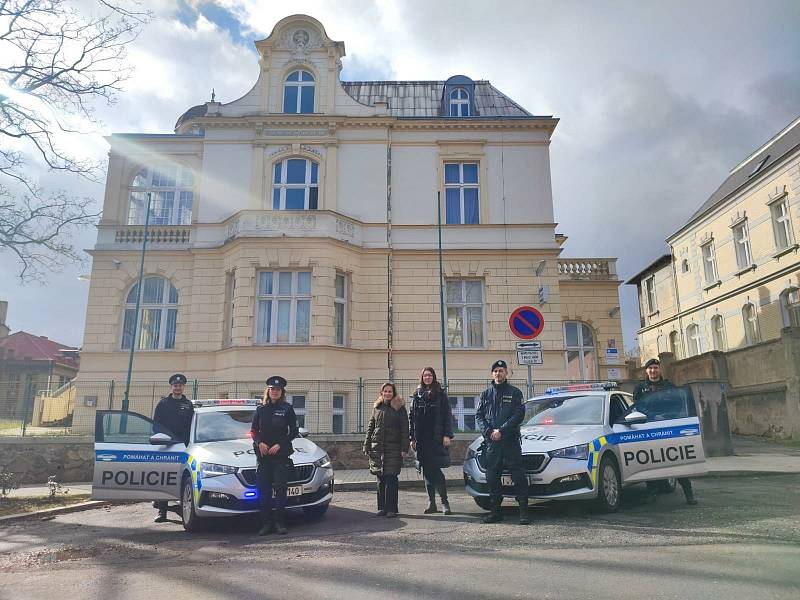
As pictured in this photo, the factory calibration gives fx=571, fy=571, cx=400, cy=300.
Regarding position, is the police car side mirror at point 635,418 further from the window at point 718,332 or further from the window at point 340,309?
the window at point 718,332

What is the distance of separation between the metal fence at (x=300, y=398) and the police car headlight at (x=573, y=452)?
26.9ft

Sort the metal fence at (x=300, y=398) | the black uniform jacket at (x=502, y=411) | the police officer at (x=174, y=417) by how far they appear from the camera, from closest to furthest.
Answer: the black uniform jacket at (x=502, y=411) → the police officer at (x=174, y=417) → the metal fence at (x=300, y=398)

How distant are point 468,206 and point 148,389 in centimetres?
1231

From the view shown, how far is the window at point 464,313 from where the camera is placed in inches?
762

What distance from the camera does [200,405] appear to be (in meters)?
8.84

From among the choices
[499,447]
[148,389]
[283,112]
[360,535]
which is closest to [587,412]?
[499,447]

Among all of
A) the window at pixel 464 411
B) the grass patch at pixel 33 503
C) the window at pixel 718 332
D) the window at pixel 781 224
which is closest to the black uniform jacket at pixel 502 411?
the grass patch at pixel 33 503

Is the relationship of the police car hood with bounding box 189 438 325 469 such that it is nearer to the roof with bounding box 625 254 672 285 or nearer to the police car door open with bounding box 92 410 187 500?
the police car door open with bounding box 92 410 187 500

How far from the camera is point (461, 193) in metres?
20.5

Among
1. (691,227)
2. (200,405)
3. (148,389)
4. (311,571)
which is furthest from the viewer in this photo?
(691,227)

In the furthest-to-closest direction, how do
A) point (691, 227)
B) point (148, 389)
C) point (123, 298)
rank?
point (691, 227) < point (123, 298) < point (148, 389)

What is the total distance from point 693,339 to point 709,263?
455cm

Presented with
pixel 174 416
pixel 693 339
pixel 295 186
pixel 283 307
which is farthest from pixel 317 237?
pixel 693 339

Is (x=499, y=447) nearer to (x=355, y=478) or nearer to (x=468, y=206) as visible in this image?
(x=355, y=478)
